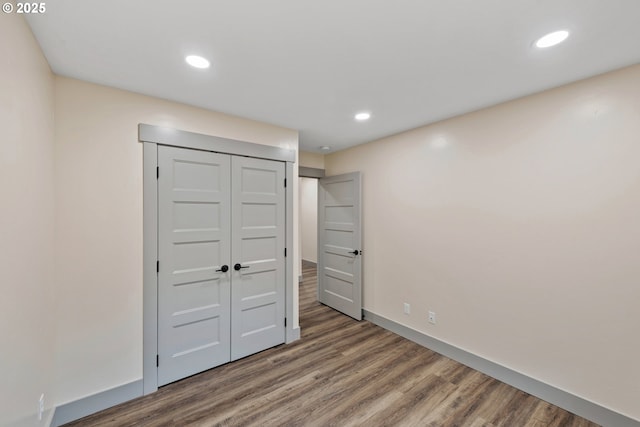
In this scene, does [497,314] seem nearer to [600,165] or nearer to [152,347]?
[600,165]

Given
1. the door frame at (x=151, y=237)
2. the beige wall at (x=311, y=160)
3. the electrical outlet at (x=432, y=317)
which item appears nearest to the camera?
the door frame at (x=151, y=237)

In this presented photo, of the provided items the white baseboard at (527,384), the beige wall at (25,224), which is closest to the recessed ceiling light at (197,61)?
the beige wall at (25,224)

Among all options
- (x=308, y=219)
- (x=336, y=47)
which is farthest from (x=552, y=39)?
(x=308, y=219)

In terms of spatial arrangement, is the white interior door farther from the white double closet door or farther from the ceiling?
the ceiling

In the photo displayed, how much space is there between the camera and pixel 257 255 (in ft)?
9.43

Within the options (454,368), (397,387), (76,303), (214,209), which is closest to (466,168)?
(454,368)

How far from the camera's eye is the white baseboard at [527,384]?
186 centimetres

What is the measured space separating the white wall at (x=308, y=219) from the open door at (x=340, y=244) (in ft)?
8.98

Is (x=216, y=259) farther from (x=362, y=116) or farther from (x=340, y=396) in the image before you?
(x=362, y=116)

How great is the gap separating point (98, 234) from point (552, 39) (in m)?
3.35

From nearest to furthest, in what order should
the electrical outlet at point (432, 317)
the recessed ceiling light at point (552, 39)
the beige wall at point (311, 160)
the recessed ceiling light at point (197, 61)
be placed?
the recessed ceiling light at point (552, 39) < the recessed ceiling light at point (197, 61) < the electrical outlet at point (432, 317) < the beige wall at point (311, 160)

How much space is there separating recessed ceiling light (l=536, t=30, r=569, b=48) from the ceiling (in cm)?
5

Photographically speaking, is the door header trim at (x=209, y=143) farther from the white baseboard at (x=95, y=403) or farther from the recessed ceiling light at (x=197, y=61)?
the white baseboard at (x=95, y=403)

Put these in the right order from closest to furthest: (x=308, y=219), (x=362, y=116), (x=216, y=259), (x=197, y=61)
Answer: (x=197, y=61) < (x=216, y=259) < (x=362, y=116) < (x=308, y=219)
